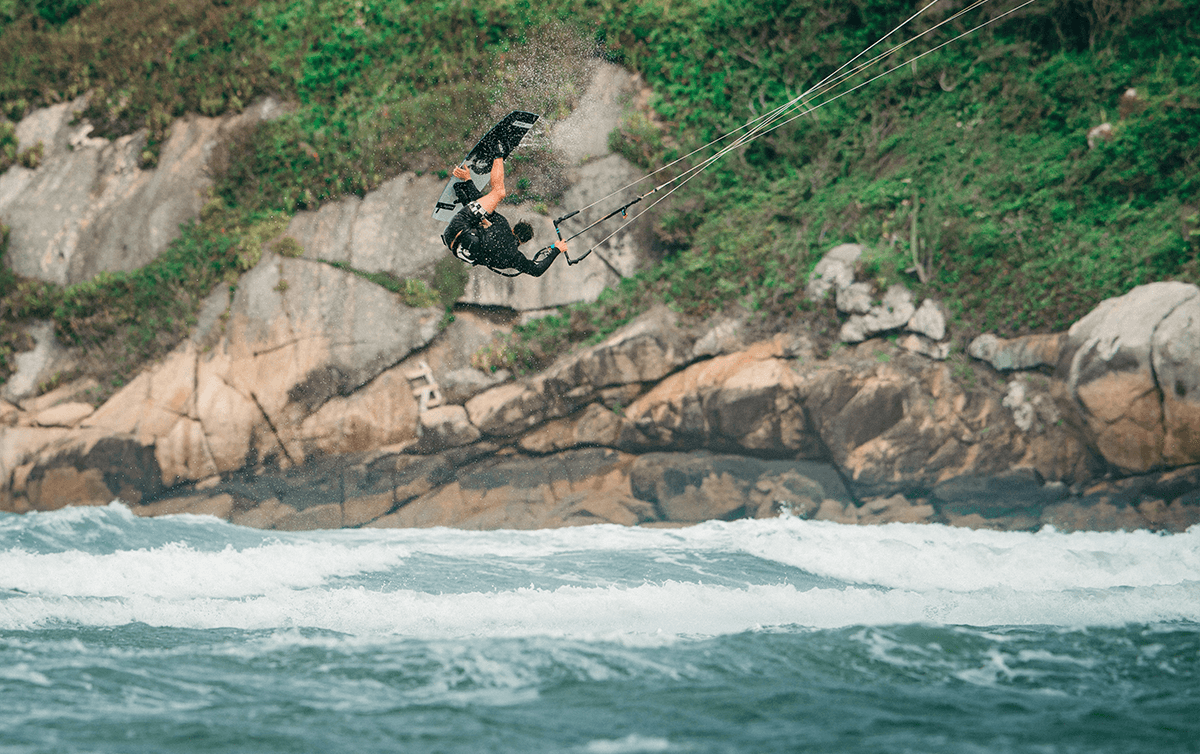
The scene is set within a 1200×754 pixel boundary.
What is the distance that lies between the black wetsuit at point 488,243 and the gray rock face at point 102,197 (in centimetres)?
749

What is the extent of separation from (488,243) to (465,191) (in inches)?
26.9

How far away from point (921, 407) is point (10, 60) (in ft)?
52.9

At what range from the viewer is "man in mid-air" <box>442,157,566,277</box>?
7324 millimetres

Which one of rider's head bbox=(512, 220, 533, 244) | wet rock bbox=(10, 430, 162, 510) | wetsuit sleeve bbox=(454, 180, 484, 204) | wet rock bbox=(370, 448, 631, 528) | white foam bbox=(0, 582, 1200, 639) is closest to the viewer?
white foam bbox=(0, 582, 1200, 639)

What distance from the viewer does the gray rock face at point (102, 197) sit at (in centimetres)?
1273

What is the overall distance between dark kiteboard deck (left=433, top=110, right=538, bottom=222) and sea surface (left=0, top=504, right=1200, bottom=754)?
3.72m

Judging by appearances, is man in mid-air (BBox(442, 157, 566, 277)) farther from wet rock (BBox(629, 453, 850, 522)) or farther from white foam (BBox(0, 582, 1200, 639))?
wet rock (BBox(629, 453, 850, 522))

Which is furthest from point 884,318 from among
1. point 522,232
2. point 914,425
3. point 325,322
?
point 325,322

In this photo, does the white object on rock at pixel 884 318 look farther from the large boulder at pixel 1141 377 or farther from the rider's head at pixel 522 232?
the rider's head at pixel 522 232

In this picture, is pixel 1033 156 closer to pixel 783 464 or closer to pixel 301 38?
pixel 783 464

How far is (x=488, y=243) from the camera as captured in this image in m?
7.39

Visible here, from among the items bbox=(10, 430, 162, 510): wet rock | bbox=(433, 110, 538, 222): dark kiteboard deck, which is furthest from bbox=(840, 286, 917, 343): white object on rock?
bbox=(10, 430, 162, 510): wet rock

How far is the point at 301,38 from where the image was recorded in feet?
43.7

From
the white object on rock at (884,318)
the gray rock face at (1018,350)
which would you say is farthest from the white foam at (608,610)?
the white object on rock at (884,318)
